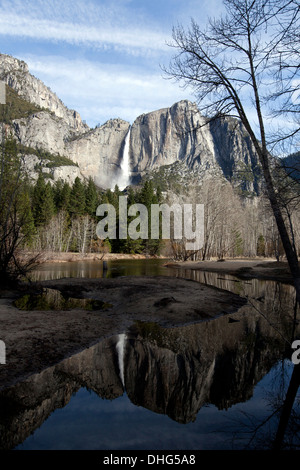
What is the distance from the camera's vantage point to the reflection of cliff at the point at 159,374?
3256 millimetres

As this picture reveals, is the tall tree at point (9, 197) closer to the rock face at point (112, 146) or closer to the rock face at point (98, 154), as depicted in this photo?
the rock face at point (112, 146)

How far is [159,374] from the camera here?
4.21m

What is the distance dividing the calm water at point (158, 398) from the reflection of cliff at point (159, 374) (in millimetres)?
14

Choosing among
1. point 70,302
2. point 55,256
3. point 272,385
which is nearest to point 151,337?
point 272,385

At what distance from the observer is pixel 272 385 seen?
4.09 m

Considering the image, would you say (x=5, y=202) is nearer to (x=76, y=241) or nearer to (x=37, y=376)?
(x=37, y=376)

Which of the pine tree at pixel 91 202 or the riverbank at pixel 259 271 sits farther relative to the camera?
the pine tree at pixel 91 202

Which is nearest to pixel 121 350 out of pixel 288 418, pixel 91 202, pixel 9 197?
pixel 288 418

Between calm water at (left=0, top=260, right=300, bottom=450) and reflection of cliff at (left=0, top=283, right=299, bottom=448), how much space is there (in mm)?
14

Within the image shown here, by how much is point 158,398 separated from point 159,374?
1.88 feet
